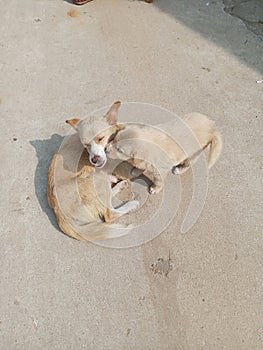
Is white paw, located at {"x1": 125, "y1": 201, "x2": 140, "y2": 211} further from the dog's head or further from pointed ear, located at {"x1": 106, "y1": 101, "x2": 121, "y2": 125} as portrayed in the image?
pointed ear, located at {"x1": 106, "y1": 101, "x2": 121, "y2": 125}

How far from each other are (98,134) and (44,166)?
1.79 feet

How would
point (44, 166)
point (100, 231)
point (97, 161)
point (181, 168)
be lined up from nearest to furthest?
point (100, 231) < point (97, 161) < point (181, 168) < point (44, 166)

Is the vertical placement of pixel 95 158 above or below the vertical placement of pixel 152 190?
above

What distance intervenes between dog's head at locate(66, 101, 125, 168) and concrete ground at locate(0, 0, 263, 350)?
45 cm

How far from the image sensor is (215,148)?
246 cm

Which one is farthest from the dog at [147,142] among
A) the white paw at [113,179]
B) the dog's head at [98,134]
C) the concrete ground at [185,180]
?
the concrete ground at [185,180]

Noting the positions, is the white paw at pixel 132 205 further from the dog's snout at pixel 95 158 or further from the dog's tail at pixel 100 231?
the dog's snout at pixel 95 158

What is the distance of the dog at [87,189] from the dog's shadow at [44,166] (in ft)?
0.65

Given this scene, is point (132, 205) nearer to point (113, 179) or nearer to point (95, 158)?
point (113, 179)

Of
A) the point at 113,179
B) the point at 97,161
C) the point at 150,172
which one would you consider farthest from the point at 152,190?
the point at 97,161

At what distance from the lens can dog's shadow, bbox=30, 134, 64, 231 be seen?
242cm

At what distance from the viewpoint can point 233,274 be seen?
214 cm

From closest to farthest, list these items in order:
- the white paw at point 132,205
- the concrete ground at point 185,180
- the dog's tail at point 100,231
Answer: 1. the concrete ground at point 185,180
2. the dog's tail at point 100,231
3. the white paw at point 132,205

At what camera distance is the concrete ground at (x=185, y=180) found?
2006mm
